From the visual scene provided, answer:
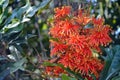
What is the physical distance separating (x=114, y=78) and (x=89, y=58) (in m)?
0.24

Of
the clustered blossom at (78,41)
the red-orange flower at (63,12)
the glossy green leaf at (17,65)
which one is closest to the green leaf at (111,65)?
the clustered blossom at (78,41)

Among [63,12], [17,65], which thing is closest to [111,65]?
[63,12]

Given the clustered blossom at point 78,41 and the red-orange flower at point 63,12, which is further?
the red-orange flower at point 63,12

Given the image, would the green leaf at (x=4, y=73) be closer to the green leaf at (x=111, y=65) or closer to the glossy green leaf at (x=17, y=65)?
the glossy green leaf at (x=17, y=65)

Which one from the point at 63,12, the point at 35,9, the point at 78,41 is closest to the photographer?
the point at 78,41

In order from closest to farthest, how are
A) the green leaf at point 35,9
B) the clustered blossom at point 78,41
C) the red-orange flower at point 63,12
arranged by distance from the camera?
the clustered blossom at point 78,41
the red-orange flower at point 63,12
the green leaf at point 35,9

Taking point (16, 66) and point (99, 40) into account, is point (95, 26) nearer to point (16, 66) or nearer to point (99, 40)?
point (99, 40)

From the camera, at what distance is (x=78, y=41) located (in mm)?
2260

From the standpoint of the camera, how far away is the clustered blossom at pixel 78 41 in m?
2.28

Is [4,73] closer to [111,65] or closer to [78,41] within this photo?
[78,41]

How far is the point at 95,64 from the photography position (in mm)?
2361

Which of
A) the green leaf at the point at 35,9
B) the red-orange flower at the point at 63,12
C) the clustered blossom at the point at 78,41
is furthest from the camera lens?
the green leaf at the point at 35,9

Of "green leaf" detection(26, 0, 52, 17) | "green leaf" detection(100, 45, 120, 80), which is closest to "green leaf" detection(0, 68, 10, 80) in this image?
"green leaf" detection(26, 0, 52, 17)

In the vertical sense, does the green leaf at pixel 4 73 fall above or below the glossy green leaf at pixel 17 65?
below
